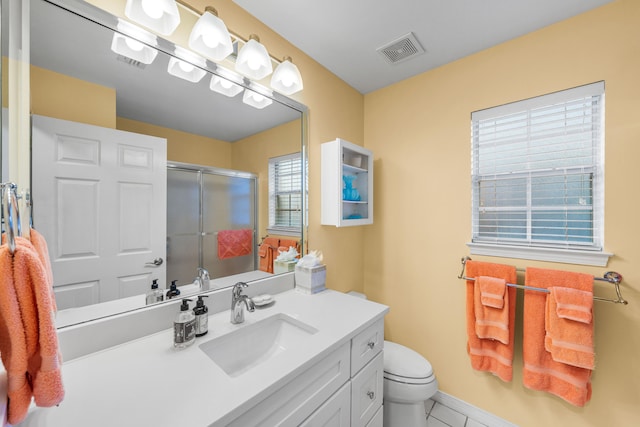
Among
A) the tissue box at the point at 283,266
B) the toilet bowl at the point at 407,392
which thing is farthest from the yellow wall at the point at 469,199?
the tissue box at the point at 283,266

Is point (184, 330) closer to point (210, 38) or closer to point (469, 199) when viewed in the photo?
point (210, 38)

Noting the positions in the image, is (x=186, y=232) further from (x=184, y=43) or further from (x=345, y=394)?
(x=345, y=394)

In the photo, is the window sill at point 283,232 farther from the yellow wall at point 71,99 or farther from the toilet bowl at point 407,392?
the toilet bowl at point 407,392

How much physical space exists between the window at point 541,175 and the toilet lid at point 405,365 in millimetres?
819

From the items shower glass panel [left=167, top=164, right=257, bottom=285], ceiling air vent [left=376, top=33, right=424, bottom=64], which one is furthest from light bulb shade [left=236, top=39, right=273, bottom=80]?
ceiling air vent [left=376, top=33, right=424, bottom=64]

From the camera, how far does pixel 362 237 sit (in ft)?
7.27

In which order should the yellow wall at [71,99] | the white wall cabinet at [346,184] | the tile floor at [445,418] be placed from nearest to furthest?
1. the yellow wall at [71,99]
2. the tile floor at [445,418]
3. the white wall cabinet at [346,184]

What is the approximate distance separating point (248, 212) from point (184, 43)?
0.85 meters

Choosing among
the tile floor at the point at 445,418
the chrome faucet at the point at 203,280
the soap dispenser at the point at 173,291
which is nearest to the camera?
the soap dispenser at the point at 173,291

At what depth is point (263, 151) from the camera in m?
1.46

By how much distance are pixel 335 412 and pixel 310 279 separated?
0.66 m

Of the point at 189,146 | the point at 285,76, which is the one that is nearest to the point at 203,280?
the point at 189,146

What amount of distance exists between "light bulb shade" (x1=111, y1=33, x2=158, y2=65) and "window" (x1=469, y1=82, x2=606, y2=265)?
186 centimetres

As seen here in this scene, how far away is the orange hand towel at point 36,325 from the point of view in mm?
456
